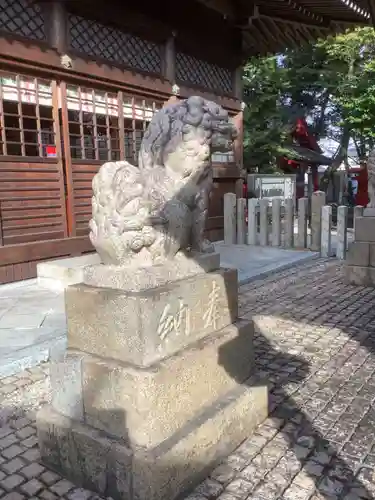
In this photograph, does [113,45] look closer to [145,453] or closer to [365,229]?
[365,229]

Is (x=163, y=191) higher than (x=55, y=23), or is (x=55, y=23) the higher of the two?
(x=55, y=23)

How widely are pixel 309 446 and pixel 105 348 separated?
130 cm

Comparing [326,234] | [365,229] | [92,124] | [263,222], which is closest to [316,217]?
[326,234]

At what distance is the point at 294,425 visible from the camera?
9.12 ft

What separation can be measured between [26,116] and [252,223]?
4.93m

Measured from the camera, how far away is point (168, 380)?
2223mm

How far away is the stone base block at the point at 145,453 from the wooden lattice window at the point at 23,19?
5400 millimetres

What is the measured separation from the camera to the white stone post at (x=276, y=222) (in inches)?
354

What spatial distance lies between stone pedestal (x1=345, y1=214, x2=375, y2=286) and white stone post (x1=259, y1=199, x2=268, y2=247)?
2811mm

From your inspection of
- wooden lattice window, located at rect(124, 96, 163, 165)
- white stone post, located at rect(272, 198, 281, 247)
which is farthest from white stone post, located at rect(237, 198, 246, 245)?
wooden lattice window, located at rect(124, 96, 163, 165)

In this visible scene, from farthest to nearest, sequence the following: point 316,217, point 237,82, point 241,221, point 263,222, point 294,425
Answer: point 237,82 < point 241,221 < point 263,222 < point 316,217 < point 294,425

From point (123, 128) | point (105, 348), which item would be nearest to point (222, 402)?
point (105, 348)

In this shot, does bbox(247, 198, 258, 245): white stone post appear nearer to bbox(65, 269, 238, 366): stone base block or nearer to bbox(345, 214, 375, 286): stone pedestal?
bbox(345, 214, 375, 286): stone pedestal

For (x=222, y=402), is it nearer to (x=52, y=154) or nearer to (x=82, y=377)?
(x=82, y=377)
